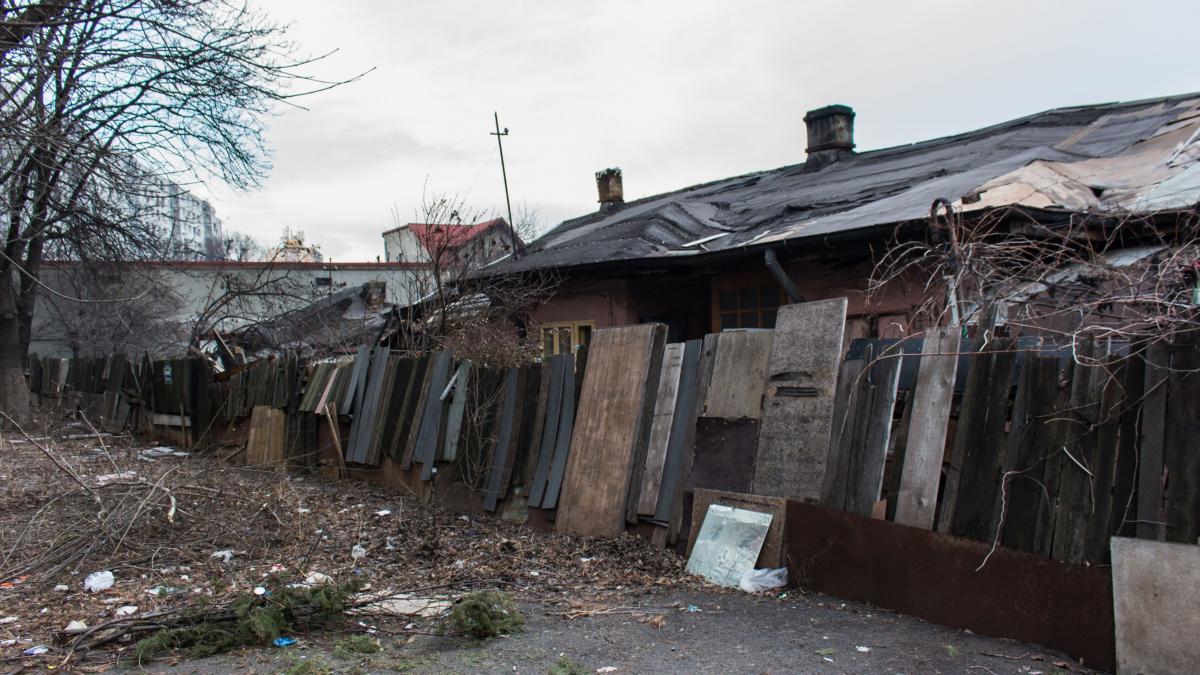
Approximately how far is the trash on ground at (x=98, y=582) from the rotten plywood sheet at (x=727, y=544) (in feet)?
11.6

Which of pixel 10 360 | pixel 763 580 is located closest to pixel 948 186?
pixel 763 580

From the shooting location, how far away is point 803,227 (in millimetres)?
9383

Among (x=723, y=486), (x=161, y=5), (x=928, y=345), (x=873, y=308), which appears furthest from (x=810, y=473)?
(x=161, y=5)

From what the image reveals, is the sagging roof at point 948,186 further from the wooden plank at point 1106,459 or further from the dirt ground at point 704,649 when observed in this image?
the dirt ground at point 704,649

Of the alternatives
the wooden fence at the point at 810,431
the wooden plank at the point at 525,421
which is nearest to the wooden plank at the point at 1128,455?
the wooden fence at the point at 810,431

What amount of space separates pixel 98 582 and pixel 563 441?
3.17 metres

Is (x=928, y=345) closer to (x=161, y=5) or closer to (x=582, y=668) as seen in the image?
(x=582, y=668)

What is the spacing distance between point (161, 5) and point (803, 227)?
6482mm

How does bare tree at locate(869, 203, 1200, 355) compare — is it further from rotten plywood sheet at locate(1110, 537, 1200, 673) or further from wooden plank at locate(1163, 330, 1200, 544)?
rotten plywood sheet at locate(1110, 537, 1200, 673)

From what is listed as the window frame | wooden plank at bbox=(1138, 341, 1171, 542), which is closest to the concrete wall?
the window frame

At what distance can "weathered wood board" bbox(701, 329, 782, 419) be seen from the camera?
5234mm

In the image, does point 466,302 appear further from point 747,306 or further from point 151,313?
point 151,313

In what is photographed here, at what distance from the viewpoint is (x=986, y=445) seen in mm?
3928

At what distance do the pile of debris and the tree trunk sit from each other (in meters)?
8.77
